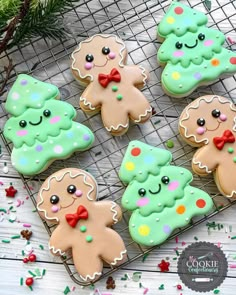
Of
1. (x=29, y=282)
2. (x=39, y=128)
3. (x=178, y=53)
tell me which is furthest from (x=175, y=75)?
(x=29, y=282)

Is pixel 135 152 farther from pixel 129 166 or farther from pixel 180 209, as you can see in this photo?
pixel 180 209

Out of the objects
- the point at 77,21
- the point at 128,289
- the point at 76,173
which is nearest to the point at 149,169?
the point at 76,173

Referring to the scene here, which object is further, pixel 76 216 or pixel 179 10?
pixel 179 10

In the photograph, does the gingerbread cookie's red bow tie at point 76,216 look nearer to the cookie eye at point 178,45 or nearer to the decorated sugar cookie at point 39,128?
the decorated sugar cookie at point 39,128

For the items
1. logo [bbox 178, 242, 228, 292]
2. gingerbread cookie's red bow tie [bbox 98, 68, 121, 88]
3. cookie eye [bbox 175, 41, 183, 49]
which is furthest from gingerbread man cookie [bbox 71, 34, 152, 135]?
logo [bbox 178, 242, 228, 292]

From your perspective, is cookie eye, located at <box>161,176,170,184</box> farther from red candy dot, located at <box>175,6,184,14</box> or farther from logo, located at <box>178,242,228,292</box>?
red candy dot, located at <box>175,6,184,14</box>

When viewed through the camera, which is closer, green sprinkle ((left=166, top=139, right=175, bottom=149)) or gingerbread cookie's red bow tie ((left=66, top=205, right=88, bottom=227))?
gingerbread cookie's red bow tie ((left=66, top=205, right=88, bottom=227))

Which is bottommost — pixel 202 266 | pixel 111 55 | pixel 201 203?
pixel 202 266

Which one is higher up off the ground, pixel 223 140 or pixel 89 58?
pixel 89 58
